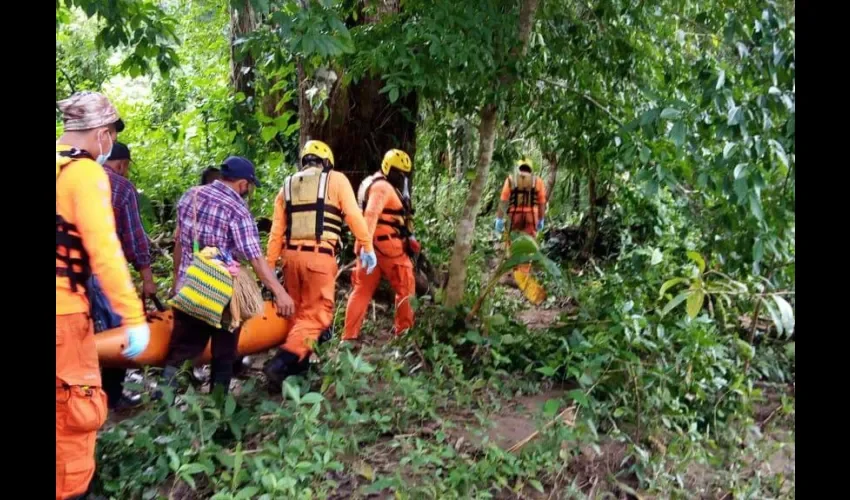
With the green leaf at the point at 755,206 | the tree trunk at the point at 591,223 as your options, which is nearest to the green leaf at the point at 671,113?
the green leaf at the point at 755,206

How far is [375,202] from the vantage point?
19.2 ft

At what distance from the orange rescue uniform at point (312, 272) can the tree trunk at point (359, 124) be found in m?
2.04

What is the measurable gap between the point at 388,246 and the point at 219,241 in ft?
6.75

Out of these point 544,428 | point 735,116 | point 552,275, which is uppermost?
point 735,116

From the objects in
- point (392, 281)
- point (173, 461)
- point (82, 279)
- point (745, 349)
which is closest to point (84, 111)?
point (82, 279)

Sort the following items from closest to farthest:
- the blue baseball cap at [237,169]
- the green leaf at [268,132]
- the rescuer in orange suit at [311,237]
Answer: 1. the blue baseball cap at [237,169]
2. the rescuer in orange suit at [311,237]
3. the green leaf at [268,132]

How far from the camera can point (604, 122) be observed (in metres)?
5.79

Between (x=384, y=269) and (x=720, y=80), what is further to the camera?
(x=384, y=269)

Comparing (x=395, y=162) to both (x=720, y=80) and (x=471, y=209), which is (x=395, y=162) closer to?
(x=471, y=209)

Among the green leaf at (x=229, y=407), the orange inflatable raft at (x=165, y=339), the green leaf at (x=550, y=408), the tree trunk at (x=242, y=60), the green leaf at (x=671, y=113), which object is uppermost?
the tree trunk at (x=242, y=60)

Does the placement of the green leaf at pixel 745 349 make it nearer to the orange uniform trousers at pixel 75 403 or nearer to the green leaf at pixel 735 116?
the green leaf at pixel 735 116

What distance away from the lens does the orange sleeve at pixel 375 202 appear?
5.81m

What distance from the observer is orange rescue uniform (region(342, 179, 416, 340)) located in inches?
232
